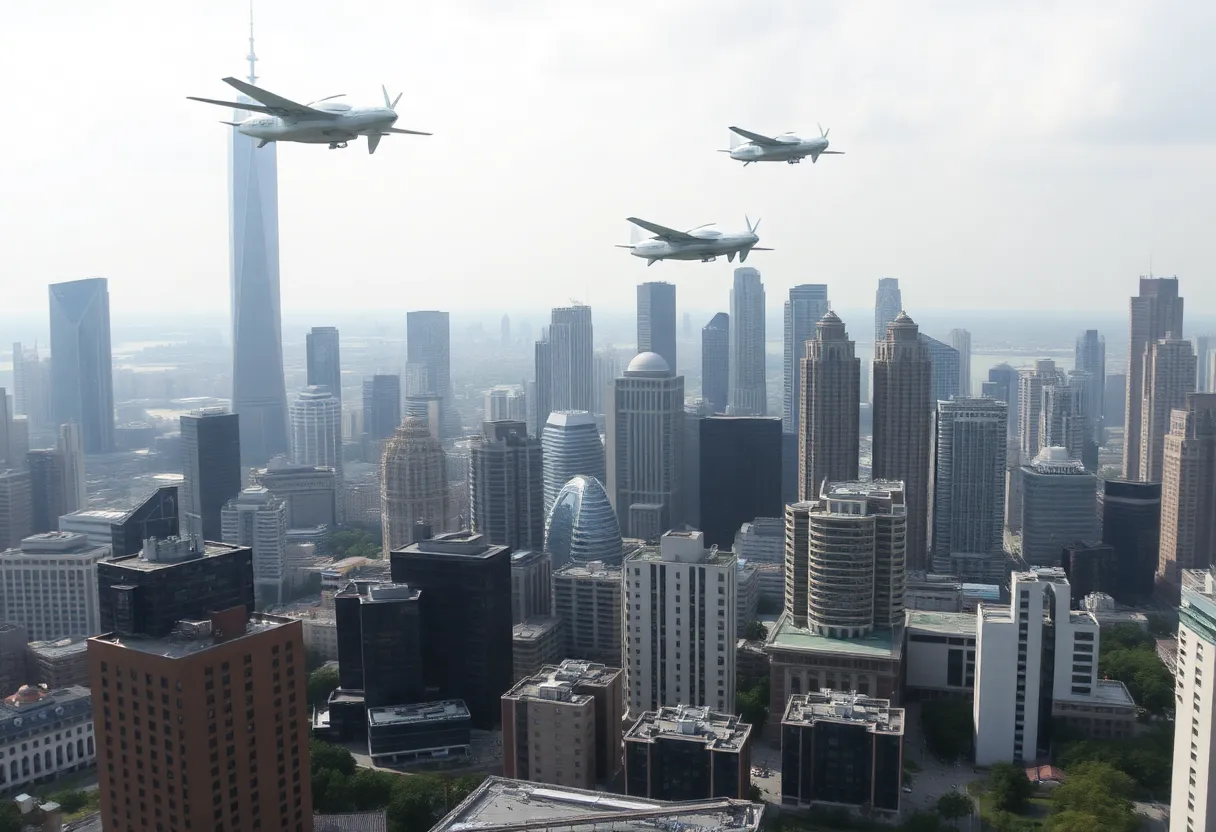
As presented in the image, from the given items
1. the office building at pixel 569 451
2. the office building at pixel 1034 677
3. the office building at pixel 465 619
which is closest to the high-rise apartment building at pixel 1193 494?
the office building at pixel 1034 677

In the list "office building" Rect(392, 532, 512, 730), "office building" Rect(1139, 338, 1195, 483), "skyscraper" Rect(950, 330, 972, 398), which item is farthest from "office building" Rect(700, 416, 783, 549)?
"skyscraper" Rect(950, 330, 972, 398)

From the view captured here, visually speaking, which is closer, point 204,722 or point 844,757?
point 204,722

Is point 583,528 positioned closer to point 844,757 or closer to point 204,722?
point 844,757

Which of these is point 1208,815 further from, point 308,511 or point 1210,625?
Answer: point 308,511

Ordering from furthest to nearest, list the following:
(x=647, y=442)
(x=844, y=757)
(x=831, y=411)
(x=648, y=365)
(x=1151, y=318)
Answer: (x=1151, y=318) < (x=648, y=365) < (x=647, y=442) < (x=831, y=411) < (x=844, y=757)

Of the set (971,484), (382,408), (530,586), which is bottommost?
(530,586)

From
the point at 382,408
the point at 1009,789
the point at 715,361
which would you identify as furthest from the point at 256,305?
the point at 1009,789

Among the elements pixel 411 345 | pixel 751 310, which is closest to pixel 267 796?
pixel 751 310

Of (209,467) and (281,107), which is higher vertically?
(281,107)
